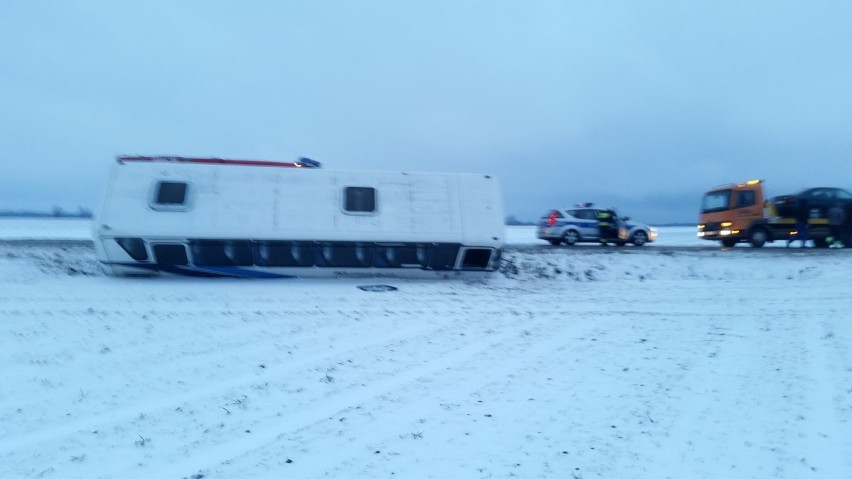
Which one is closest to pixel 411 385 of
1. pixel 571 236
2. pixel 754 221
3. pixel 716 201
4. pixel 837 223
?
pixel 571 236

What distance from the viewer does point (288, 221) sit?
11.0m

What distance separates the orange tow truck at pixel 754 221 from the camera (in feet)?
63.0

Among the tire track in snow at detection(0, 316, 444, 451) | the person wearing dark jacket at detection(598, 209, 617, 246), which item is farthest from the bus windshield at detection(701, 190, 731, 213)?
the tire track in snow at detection(0, 316, 444, 451)

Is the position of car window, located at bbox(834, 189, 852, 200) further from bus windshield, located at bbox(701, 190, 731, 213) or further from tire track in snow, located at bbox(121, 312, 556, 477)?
tire track in snow, located at bbox(121, 312, 556, 477)

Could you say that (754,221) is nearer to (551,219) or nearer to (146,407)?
(551,219)

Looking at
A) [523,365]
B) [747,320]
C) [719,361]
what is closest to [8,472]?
[523,365]

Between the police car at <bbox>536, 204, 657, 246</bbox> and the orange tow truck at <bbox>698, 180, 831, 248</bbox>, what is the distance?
9.79 feet

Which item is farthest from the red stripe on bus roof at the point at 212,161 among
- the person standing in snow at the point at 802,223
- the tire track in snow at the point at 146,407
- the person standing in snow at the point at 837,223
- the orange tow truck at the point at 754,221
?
the person standing in snow at the point at 837,223

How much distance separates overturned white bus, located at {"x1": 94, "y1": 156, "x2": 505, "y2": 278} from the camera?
1074 cm

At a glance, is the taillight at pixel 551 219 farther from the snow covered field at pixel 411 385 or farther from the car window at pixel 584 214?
the snow covered field at pixel 411 385

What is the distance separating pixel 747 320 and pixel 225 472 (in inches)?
334

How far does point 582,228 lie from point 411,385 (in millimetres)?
16328

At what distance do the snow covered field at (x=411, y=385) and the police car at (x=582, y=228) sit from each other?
34.0 feet

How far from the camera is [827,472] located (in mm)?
3994
